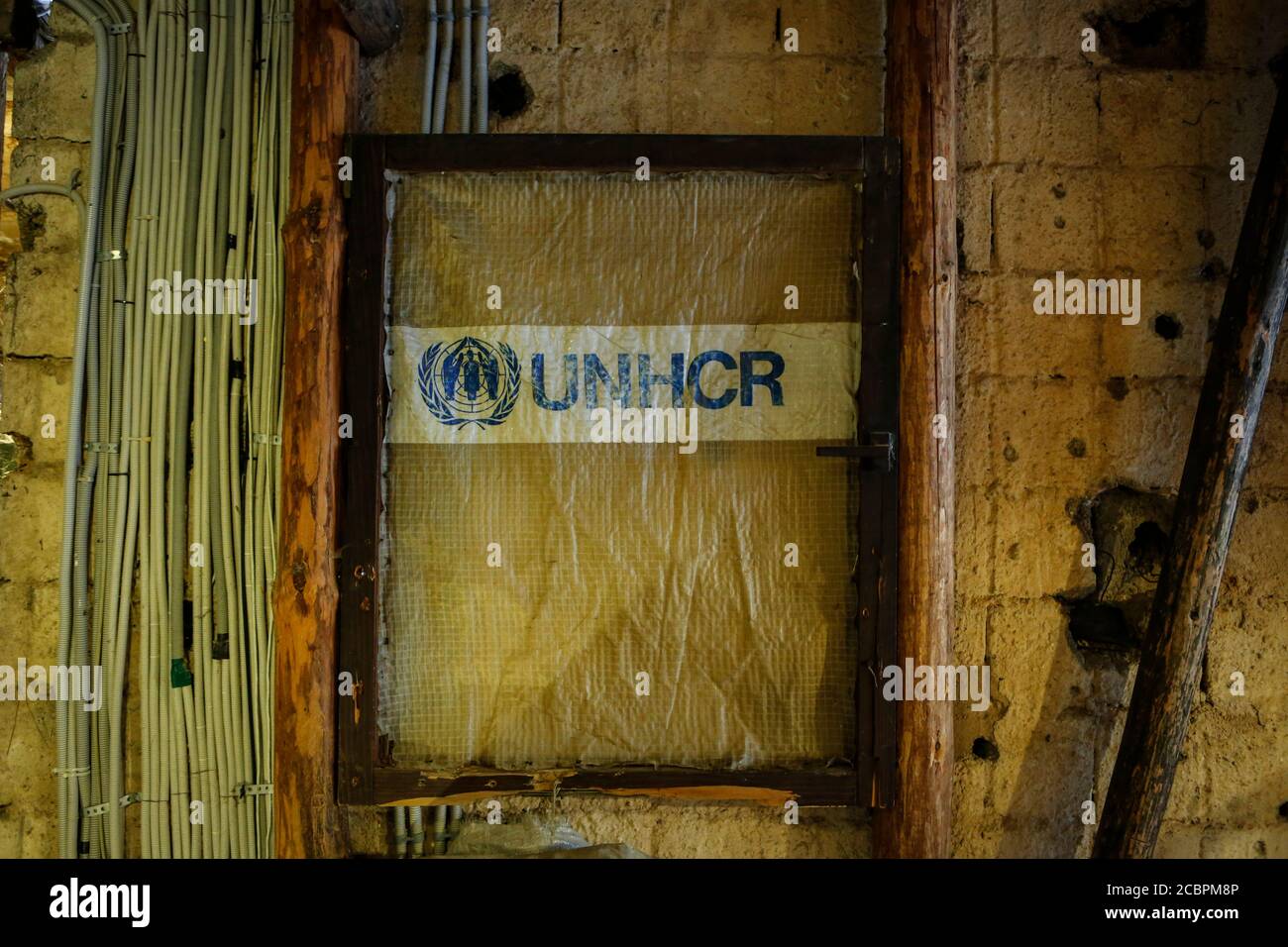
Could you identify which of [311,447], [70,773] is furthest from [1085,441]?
[70,773]

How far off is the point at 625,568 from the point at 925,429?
0.82m

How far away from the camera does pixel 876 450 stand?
2049 millimetres

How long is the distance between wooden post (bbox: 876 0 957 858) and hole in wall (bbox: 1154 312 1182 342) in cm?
60

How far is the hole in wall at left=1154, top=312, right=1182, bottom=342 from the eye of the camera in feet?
7.23

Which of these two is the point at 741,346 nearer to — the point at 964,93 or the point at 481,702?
the point at 964,93

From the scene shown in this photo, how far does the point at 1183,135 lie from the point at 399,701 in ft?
8.35

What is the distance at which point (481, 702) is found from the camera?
2121 millimetres

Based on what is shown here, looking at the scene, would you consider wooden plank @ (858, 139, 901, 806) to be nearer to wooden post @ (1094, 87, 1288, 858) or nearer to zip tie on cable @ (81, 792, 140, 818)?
wooden post @ (1094, 87, 1288, 858)

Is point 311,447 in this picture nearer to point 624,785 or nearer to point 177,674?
point 177,674

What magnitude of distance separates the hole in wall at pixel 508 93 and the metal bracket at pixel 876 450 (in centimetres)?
121

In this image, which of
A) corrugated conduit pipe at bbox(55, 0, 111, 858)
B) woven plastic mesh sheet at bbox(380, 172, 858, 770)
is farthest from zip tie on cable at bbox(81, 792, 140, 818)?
woven plastic mesh sheet at bbox(380, 172, 858, 770)

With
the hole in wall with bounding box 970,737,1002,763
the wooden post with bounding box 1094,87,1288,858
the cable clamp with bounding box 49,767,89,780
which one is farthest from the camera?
the hole in wall with bounding box 970,737,1002,763

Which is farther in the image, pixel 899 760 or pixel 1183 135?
pixel 1183 135
